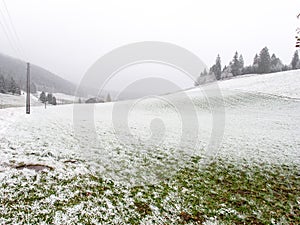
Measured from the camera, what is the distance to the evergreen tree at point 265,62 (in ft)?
198

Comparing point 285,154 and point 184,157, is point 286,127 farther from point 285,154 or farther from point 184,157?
point 184,157

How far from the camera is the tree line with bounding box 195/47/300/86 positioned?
60656 mm

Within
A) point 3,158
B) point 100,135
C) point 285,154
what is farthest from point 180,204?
point 285,154

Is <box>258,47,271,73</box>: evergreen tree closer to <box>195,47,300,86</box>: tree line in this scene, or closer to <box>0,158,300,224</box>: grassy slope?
<box>195,47,300,86</box>: tree line

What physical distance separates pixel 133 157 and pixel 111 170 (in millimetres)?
1648

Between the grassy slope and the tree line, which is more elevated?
the tree line

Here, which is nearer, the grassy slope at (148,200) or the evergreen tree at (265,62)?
the grassy slope at (148,200)

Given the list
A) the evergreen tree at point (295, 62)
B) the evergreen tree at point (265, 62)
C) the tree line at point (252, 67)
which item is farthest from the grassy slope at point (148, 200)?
the evergreen tree at point (295, 62)

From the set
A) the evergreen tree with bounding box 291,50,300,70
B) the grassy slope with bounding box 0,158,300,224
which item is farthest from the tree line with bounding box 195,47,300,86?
the grassy slope with bounding box 0,158,300,224

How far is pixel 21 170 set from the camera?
5453 millimetres

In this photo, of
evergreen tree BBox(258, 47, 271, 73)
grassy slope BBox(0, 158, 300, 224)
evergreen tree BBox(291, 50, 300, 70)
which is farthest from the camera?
evergreen tree BBox(291, 50, 300, 70)

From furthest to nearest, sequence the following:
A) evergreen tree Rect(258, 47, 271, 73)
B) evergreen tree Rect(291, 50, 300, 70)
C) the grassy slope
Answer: evergreen tree Rect(291, 50, 300, 70) → evergreen tree Rect(258, 47, 271, 73) → the grassy slope

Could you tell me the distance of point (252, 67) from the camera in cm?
6278

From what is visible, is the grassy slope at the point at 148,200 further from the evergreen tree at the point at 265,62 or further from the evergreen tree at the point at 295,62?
the evergreen tree at the point at 295,62
